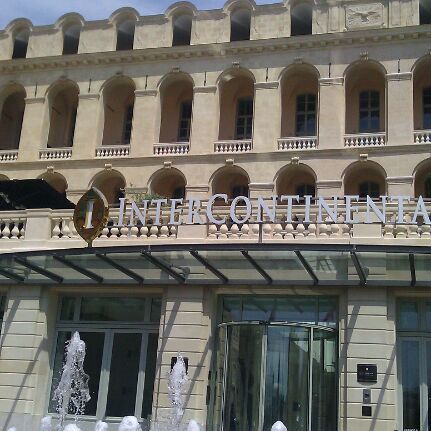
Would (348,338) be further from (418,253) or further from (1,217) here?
(1,217)

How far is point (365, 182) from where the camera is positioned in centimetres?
3198

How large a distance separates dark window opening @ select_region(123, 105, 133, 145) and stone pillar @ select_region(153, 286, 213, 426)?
19267 millimetres

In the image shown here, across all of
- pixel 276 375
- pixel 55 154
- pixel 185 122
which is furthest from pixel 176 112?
pixel 276 375

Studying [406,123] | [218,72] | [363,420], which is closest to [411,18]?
[406,123]

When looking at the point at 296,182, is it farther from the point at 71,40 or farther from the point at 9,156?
the point at 9,156

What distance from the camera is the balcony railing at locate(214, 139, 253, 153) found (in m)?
32.2

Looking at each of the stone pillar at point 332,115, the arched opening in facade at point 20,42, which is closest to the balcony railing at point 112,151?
the arched opening in facade at point 20,42

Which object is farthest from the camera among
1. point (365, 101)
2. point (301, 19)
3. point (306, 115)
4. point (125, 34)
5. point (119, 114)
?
point (119, 114)

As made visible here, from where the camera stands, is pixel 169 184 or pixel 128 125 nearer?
pixel 169 184

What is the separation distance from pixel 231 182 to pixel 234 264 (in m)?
17.1

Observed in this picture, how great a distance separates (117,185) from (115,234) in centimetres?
1625

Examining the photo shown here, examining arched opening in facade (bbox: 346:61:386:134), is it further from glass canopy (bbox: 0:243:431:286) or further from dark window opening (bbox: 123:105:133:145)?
glass canopy (bbox: 0:243:431:286)

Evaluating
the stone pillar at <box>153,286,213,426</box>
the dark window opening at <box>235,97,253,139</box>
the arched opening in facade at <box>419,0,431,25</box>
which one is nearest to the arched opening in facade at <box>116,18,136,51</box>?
the dark window opening at <box>235,97,253,139</box>

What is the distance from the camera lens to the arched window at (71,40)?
120ft
